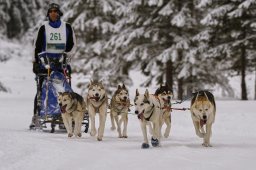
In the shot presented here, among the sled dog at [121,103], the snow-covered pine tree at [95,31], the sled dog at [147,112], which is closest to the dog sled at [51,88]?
the sled dog at [121,103]

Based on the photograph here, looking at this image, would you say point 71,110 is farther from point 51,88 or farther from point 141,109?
point 141,109

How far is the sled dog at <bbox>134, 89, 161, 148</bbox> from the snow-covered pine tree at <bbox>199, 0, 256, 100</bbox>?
9.58m

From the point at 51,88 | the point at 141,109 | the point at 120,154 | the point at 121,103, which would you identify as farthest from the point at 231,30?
the point at 120,154

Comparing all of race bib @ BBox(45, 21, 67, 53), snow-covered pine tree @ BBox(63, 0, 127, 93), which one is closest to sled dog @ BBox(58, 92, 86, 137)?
race bib @ BBox(45, 21, 67, 53)

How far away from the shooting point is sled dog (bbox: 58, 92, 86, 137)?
9.30m

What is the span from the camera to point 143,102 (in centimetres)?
782

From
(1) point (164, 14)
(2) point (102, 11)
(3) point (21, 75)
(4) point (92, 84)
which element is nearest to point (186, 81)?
(1) point (164, 14)

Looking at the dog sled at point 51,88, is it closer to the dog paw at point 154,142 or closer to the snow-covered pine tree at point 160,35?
the dog paw at point 154,142

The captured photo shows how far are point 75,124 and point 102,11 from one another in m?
16.8

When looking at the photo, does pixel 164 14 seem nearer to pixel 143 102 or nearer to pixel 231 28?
pixel 231 28

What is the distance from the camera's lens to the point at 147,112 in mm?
7910

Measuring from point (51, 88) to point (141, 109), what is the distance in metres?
3.15

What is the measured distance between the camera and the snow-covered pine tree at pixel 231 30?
1742cm

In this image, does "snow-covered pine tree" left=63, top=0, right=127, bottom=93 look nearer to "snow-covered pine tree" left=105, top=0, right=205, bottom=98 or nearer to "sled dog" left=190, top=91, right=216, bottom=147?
"snow-covered pine tree" left=105, top=0, right=205, bottom=98
